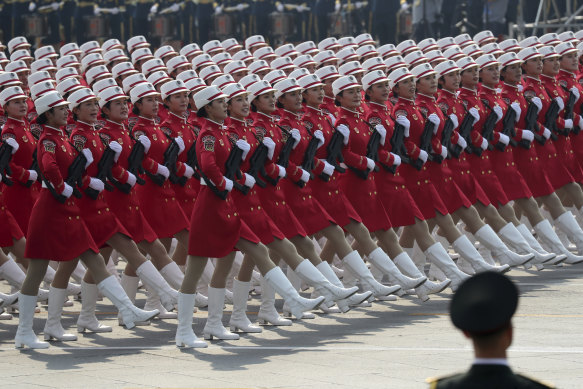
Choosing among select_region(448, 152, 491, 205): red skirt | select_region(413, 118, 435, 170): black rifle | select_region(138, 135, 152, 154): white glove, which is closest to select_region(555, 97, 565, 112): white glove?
select_region(448, 152, 491, 205): red skirt

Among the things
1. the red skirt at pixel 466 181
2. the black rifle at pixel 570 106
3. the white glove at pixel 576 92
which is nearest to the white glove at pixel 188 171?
the red skirt at pixel 466 181

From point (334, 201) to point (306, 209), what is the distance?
435 millimetres

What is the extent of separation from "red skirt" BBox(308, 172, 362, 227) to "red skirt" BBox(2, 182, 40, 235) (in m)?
2.27

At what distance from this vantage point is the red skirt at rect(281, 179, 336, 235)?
11.0 metres

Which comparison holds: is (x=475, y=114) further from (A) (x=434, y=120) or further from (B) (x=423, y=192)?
(B) (x=423, y=192)

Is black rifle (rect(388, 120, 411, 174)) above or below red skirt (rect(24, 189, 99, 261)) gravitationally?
above

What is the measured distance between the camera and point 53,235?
10008 millimetres

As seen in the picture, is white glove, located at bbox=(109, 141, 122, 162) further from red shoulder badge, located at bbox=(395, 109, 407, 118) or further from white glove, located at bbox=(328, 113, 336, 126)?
red shoulder badge, located at bbox=(395, 109, 407, 118)

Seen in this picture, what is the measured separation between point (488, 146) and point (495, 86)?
69 cm

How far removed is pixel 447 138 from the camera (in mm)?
12727

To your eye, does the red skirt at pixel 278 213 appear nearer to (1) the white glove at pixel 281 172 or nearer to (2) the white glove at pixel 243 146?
(1) the white glove at pixel 281 172

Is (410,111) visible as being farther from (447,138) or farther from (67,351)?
(67,351)

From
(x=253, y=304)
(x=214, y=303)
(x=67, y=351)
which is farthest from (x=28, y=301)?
(x=253, y=304)

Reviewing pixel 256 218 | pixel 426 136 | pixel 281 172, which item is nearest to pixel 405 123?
pixel 426 136
